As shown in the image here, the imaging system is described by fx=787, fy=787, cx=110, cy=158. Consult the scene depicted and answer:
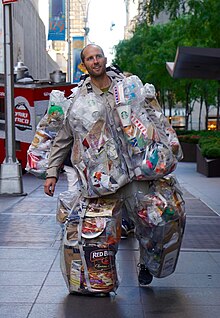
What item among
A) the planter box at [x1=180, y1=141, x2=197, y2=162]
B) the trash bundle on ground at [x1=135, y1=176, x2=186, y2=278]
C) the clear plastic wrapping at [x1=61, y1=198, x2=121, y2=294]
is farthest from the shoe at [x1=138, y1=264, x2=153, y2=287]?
the planter box at [x1=180, y1=141, x2=197, y2=162]

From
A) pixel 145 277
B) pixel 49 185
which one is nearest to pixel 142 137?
pixel 49 185

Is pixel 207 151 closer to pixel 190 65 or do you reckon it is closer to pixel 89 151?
pixel 190 65

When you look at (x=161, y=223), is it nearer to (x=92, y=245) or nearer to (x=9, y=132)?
(x=92, y=245)

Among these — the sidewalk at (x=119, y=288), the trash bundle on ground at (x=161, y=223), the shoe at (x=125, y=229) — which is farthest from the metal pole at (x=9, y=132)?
the trash bundle on ground at (x=161, y=223)

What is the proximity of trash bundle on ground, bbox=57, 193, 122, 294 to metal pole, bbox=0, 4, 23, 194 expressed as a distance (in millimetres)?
9273

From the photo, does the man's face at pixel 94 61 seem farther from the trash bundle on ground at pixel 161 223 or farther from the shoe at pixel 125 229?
the shoe at pixel 125 229

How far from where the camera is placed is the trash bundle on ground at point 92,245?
236 inches

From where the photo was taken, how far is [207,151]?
76.3 feet

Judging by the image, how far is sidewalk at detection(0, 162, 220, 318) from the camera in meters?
5.91

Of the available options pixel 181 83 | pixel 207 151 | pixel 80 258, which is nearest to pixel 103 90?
pixel 80 258

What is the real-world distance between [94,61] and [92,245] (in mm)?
1417

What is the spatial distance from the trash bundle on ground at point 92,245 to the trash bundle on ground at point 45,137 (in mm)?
738

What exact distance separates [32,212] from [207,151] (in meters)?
11.7

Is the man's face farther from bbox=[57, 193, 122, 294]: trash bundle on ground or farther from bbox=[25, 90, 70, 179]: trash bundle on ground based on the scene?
bbox=[57, 193, 122, 294]: trash bundle on ground
